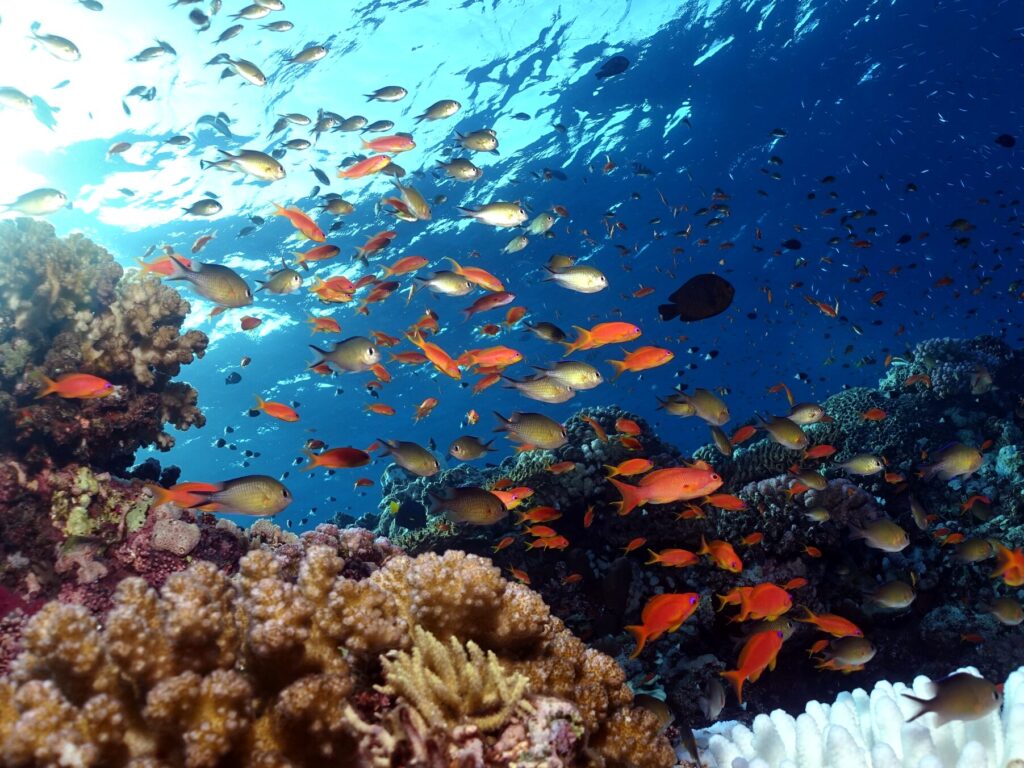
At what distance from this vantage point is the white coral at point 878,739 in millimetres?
2672

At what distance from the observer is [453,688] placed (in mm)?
2162

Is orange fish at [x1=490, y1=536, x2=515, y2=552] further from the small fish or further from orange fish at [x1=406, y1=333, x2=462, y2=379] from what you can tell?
the small fish

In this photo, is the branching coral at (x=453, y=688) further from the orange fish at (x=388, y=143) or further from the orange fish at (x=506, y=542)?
the orange fish at (x=388, y=143)

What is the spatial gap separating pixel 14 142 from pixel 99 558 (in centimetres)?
1839

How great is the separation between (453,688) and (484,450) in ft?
17.7

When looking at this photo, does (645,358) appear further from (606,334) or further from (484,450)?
(484,450)

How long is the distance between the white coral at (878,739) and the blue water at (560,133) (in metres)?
9.12

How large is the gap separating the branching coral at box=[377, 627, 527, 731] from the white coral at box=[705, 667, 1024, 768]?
1.78m

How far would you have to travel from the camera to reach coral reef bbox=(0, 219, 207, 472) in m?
5.33

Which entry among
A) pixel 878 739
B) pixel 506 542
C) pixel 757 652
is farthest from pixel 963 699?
pixel 506 542

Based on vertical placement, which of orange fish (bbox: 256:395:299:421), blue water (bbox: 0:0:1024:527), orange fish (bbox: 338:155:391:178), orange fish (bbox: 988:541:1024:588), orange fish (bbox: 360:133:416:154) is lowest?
orange fish (bbox: 988:541:1024:588)

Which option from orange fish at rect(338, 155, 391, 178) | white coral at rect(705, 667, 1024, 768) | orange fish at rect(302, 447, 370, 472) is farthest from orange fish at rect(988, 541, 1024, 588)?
orange fish at rect(338, 155, 391, 178)

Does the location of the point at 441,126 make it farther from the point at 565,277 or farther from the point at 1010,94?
the point at 1010,94

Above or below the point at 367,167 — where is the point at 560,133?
above
